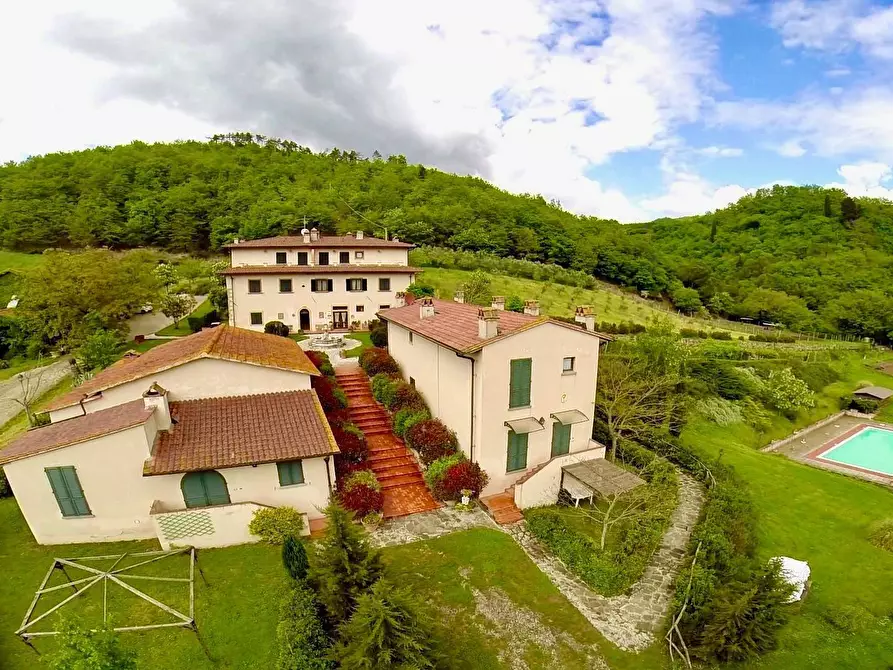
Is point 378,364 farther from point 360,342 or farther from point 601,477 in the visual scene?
point 601,477

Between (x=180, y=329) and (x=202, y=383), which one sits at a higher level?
(x=202, y=383)

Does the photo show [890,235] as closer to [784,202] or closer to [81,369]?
[784,202]

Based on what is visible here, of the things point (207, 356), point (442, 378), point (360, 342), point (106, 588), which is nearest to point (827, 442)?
point (442, 378)

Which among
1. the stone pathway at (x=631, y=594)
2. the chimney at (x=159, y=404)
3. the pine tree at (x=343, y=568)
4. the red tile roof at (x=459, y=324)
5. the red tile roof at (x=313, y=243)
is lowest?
the stone pathway at (x=631, y=594)

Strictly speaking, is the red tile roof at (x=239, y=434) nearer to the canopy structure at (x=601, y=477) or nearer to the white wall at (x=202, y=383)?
the white wall at (x=202, y=383)

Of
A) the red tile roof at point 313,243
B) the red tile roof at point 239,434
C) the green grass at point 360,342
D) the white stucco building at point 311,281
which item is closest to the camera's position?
the red tile roof at point 239,434

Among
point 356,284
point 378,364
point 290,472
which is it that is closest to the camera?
point 290,472

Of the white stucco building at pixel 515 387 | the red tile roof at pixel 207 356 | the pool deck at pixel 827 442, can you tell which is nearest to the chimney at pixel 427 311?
the white stucco building at pixel 515 387

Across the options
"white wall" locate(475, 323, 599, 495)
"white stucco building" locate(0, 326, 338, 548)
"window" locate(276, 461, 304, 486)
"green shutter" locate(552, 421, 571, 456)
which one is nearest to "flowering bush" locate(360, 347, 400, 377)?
"white stucco building" locate(0, 326, 338, 548)
